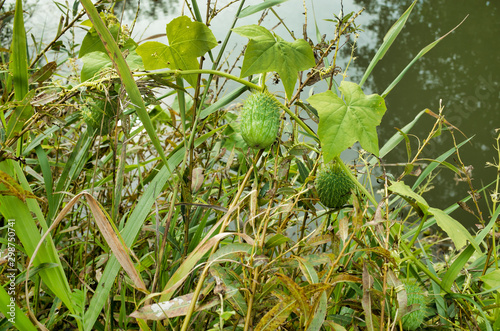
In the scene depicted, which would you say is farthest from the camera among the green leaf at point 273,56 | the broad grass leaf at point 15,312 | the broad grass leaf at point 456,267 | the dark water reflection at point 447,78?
the dark water reflection at point 447,78

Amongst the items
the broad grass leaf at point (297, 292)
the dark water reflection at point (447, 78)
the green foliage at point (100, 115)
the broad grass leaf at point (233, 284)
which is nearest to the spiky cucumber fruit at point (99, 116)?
the green foliage at point (100, 115)

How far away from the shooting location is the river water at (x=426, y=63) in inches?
116

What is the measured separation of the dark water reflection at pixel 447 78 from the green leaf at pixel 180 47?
86.9 inches

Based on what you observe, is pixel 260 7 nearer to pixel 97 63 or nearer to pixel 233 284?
pixel 97 63

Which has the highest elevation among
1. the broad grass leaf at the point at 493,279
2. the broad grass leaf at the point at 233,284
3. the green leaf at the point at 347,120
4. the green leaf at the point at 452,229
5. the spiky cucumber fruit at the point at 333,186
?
the green leaf at the point at 347,120

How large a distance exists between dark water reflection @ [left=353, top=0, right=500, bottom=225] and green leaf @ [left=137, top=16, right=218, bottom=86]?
7.24ft

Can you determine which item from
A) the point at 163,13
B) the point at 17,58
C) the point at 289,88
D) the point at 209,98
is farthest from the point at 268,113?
the point at 163,13

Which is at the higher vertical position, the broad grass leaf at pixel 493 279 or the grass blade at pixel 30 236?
the grass blade at pixel 30 236

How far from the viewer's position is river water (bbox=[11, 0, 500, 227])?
294 centimetres

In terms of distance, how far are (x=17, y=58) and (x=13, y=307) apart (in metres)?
0.51

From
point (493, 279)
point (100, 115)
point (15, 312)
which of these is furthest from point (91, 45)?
point (493, 279)

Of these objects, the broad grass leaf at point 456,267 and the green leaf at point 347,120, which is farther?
the broad grass leaf at point 456,267

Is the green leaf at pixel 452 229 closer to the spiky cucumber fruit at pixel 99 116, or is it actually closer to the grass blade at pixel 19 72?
the spiky cucumber fruit at pixel 99 116

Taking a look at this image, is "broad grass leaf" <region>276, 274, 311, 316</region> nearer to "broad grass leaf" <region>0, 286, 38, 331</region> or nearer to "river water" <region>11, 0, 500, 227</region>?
"broad grass leaf" <region>0, 286, 38, 331</region>
